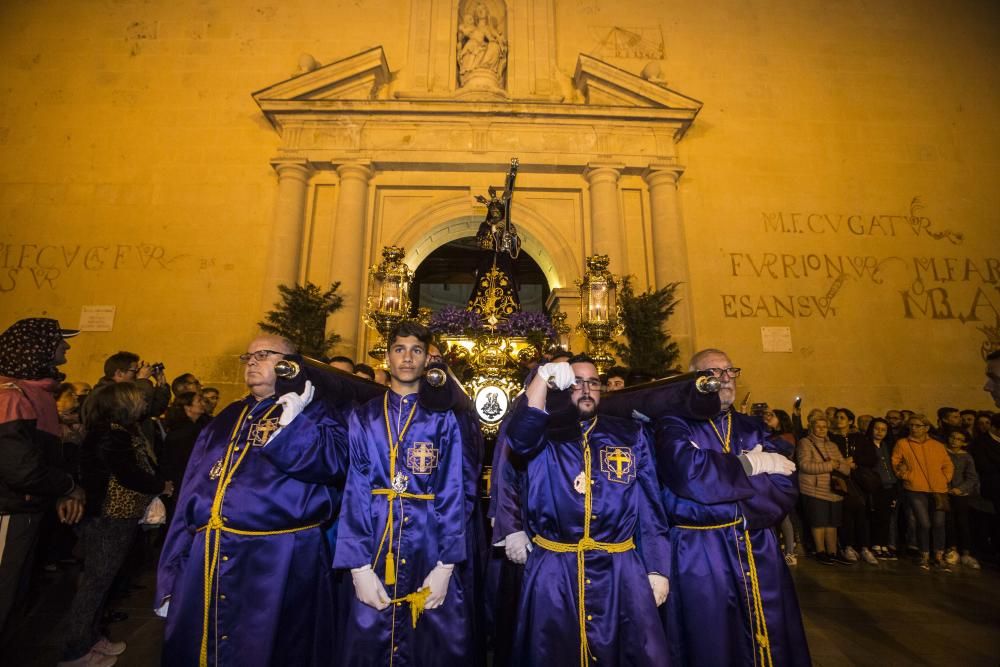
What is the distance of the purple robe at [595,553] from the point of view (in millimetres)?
2258

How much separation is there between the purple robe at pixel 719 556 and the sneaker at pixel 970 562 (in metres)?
5.37

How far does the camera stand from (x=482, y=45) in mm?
11039

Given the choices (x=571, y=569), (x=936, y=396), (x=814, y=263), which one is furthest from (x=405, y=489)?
(x=936, y=396)

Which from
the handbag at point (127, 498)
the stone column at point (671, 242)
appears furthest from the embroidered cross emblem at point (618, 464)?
the stone column at point (671, 242)

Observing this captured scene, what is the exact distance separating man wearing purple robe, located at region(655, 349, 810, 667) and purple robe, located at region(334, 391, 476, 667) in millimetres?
1197

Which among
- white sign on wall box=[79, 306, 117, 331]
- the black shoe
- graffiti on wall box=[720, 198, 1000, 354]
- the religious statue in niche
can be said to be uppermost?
the religious statue in niche

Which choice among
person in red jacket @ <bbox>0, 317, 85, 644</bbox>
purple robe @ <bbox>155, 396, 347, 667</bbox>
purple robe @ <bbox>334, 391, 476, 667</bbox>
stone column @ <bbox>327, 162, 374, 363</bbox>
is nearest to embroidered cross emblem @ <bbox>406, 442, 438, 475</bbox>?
purple robe @ <bbox>334, 391, 476, 667</bbox>

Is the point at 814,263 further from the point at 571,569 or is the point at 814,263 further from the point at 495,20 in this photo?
the point at 571,569

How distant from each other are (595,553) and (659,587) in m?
0.39

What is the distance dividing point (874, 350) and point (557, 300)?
22.6ft

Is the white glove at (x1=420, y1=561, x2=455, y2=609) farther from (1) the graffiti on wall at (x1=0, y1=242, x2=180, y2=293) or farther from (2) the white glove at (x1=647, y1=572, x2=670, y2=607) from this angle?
(1) the graffiti on wall at (x1=0, y1=242, x2=180, y2=293)

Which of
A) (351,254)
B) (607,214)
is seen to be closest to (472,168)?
(607,214)

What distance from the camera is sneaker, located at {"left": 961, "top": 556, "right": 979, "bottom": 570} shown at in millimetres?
5767

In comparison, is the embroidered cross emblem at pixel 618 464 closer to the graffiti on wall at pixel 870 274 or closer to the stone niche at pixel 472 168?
the stone niche at pixel 472 168
